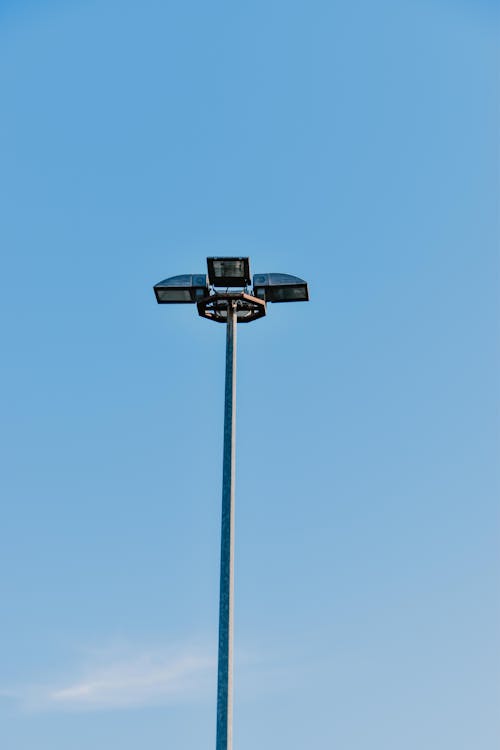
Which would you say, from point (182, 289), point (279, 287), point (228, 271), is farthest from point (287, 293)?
point (182, 289)

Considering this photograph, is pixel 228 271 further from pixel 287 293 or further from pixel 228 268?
pixel 287 293

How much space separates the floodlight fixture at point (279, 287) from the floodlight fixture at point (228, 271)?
14.0 inches

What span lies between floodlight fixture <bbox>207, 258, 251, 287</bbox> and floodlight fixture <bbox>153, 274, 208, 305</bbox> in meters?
0.26

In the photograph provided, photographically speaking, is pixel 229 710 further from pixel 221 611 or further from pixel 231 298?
pixel 231 298

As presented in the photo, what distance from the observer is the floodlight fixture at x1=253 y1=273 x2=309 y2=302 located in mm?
22391

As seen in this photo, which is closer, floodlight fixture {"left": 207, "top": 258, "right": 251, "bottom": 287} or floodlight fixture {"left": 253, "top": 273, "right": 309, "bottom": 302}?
floodlight fixture {"left": 207, "top": 258, "right": 251, "bottom": 287}

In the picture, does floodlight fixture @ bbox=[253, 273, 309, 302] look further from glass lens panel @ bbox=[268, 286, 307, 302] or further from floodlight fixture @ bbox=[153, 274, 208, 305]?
floodlight fixture @ bbox=[153, 274, 208, 305]

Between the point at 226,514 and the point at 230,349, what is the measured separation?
314cm

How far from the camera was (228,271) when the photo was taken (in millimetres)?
21875

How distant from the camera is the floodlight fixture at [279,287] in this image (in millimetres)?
22391

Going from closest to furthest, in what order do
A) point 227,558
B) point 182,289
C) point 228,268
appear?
point 227,558, point 228,268, point 182,289

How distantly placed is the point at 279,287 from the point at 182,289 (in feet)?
5.80

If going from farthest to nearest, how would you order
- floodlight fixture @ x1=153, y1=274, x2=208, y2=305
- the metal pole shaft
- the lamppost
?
floodlight fixture @ x1=153, y1=274, x2=208, y2=305 → the lamppost → the metal pole shaft

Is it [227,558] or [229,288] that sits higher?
[229,288]
